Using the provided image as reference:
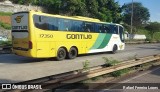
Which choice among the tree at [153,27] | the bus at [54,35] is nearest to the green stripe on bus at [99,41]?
the bus at [54,35]

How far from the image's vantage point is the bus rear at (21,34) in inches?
650

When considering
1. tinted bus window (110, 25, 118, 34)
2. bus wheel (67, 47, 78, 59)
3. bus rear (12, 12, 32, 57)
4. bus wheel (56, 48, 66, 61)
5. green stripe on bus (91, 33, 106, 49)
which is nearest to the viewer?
bus rear (12, 12, 32, 57)

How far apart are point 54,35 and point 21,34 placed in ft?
7.04

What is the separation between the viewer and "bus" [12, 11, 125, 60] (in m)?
16.6

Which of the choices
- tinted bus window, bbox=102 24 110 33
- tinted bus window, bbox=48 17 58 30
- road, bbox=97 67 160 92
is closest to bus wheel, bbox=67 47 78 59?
A: tinted bus window, bbox=48 17 58 30

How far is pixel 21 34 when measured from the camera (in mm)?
17000

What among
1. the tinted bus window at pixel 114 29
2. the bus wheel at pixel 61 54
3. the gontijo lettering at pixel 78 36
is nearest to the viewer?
the bus wheel at pixel 61 54

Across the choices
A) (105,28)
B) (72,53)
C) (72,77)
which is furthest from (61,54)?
(72,77)

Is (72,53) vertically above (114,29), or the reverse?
(114,29)

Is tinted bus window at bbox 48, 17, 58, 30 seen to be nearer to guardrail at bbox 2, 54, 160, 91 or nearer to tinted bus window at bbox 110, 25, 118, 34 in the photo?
guardrail at bbox 2, 54, 160, 91

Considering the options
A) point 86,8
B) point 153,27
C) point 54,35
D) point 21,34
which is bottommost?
point 54,35

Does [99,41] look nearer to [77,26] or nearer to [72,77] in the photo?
[77,26]

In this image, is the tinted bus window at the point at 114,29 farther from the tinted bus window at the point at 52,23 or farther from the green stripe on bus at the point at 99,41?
the tinted bus window at the point at 52,23

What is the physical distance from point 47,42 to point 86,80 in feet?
24.6
